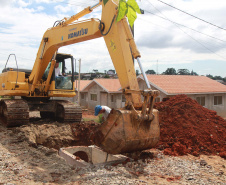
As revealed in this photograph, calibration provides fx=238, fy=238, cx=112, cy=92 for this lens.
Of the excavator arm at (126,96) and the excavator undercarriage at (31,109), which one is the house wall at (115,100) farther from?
the excavator arm at (126,96)

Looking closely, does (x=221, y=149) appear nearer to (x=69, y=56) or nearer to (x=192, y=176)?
(x=192, y=176)

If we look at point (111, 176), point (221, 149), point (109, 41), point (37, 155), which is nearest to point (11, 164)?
point (37, 155)

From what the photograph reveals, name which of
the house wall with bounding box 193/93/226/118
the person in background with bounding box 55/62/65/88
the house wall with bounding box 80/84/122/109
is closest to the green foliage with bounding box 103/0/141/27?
the person in background with bounding box 55/62/65/88

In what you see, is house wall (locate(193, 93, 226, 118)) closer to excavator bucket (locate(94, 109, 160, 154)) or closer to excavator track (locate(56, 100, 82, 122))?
excavator track (locate(56, 100, 82, 122))

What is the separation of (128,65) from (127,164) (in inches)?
91.0

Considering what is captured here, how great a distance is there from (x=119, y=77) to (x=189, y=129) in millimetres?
3141

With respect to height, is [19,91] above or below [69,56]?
below

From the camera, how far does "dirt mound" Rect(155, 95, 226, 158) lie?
663cm

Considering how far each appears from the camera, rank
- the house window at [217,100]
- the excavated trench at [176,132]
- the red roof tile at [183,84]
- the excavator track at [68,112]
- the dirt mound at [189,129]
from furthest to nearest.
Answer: the house window at [217,100]
the red roof tile at [183,84]
the excavator track at [68,112]
the excavated trench at [176,132]
the dirt mound at [189,129]

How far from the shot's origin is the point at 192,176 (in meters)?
4.79

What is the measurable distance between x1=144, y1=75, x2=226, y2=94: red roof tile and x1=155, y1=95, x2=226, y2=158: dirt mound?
7976mm

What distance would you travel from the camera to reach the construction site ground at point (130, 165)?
15.3ft

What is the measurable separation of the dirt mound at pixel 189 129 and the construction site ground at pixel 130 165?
27 millimetres

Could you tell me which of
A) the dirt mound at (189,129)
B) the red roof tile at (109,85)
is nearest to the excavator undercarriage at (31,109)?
the dirt mound at (189,129)
